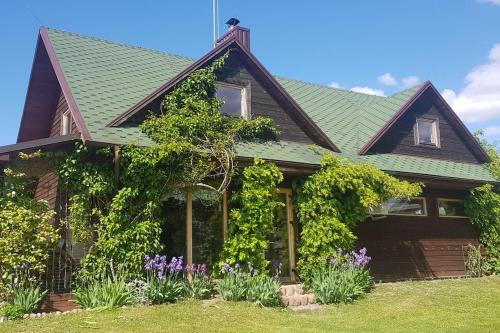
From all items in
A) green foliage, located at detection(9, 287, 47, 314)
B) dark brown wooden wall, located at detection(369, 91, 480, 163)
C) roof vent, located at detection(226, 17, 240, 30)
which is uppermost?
roof vent, located at detection(226, 17, 240, 30)

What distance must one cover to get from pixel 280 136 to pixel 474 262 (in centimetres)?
725

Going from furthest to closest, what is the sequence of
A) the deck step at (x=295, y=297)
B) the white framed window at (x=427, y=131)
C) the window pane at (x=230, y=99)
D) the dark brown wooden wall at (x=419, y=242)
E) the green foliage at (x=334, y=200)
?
the white framed window at (x=427, y=131) < the dark brown wooden wall at (x=419, y=242) < the window pane at (x=230, y=99) < the green foliage at (x=334, y=200) < the deck step at (x=295, y=297)

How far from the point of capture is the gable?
1611 centimetres

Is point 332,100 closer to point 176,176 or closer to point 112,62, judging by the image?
point 112,62

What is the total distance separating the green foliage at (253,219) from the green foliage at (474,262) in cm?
762

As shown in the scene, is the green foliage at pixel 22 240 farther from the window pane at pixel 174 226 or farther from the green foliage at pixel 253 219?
the green foliage at pixel 253 219

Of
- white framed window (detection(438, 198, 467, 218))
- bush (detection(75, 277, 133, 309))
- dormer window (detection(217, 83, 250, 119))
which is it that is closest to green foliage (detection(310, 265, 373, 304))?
bush (detection(75, 277, 133, 309))

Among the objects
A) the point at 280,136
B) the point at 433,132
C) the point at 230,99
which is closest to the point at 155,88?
the point at 230,99

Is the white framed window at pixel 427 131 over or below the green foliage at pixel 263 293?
over

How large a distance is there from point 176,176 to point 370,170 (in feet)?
15.3

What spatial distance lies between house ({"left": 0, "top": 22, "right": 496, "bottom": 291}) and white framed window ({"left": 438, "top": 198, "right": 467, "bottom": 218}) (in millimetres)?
37

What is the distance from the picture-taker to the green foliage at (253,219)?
421 inches

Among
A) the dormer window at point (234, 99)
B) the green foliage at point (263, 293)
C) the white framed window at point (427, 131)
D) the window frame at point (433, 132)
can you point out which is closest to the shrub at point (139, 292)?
the green foliage at point (263, 293)

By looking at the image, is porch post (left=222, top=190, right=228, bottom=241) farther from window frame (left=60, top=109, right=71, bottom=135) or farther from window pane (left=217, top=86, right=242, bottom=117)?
window frame (left=60, top=109, right=71, bottom=135)
